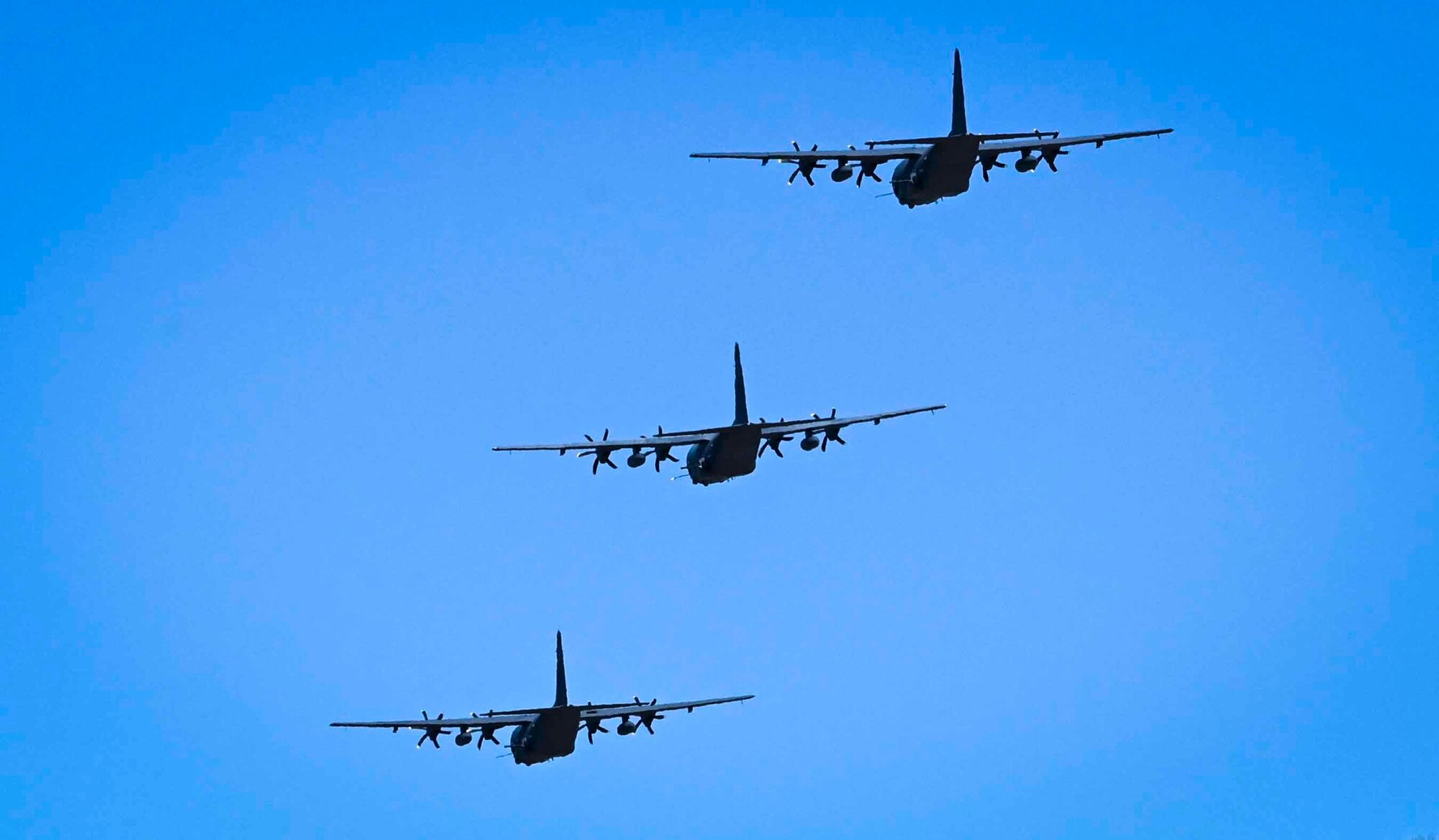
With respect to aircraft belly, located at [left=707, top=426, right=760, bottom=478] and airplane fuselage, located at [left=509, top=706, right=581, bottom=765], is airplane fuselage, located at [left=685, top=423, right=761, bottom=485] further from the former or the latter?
airplane fuselage, located at [left=509, top=706, right=581, bottom=765]

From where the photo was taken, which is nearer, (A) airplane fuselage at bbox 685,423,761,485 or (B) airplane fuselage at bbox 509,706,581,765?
(A) airplane fuselage at bbox 685,423,761,485

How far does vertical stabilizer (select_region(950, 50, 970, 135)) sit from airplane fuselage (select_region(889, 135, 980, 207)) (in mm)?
938

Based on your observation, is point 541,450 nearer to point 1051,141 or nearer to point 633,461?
point 633,461

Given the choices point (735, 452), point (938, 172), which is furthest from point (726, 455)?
point (938, 172)

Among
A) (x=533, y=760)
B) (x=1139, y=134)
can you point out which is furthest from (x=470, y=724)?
(x=1139, y=134)

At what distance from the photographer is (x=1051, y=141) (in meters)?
151

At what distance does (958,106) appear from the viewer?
484ft

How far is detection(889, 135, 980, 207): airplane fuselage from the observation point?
147000mm

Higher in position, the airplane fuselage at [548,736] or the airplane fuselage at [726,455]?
the airplane fuselage at [726,455]

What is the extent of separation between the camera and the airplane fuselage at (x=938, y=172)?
5787 inches

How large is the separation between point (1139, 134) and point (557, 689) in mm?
51434

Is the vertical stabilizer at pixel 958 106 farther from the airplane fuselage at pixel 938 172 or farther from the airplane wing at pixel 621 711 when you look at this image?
the airplane wing at pixel 621 711

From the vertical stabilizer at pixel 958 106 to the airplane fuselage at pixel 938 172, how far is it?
0.94 meters

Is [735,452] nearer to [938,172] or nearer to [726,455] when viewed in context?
[726,455]
